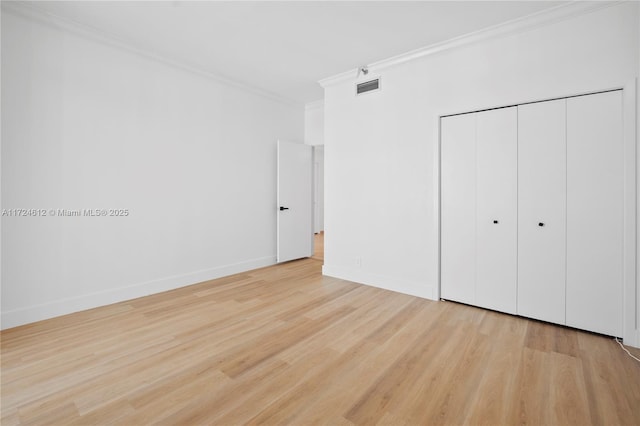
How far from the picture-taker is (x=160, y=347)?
2.41 m

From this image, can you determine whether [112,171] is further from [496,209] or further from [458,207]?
[496,209]

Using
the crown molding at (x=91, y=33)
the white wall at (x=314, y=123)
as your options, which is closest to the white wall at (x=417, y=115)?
the white wall at (x=314, y=123)

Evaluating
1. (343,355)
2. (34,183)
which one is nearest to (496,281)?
(343,355)

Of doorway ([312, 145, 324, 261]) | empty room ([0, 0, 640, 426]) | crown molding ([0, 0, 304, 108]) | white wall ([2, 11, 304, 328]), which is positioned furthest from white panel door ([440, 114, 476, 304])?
doorway ([312, 145, 324, 261])

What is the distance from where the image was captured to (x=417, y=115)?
3580 mm

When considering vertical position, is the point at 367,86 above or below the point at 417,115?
above

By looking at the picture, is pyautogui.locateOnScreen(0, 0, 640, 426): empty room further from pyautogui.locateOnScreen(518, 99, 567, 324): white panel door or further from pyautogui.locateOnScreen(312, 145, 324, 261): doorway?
pyautogui.locateOnScreen(312, 145, 324, 261): doorway

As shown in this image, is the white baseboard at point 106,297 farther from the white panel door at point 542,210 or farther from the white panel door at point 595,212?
the white panel door at point 595,212

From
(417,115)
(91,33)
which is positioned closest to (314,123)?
(417,115)

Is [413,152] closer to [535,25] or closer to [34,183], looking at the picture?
[535,25]

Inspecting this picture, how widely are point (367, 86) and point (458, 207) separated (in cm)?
200

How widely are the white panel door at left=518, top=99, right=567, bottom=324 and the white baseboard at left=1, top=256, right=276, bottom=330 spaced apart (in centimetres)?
373

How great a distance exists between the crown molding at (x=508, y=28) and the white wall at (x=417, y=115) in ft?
0.13

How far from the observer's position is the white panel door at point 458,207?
3246 mm
